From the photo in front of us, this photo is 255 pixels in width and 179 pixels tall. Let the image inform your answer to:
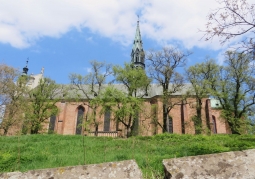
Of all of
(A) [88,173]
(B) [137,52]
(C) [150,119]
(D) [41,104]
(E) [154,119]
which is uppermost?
(B) [137,52]

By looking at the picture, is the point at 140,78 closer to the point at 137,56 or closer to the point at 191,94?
the point at 191,94

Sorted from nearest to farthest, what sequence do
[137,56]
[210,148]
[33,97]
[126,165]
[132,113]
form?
1. [126,165]
2. [210,148]
3. [132,113]
4. [33,97]
5. [137,56]

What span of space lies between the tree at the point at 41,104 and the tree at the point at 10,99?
1.22 metres

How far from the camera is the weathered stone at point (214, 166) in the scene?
2.34m

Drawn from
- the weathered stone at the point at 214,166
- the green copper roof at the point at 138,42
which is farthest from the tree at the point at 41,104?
the weathered stone at the point at 214,166

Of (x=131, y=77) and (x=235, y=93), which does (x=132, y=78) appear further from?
(x=235, y=93)

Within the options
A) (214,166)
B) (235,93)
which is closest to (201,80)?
(235,93)

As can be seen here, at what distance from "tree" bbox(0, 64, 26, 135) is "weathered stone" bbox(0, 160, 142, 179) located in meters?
26.4

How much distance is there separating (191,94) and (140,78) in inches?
275

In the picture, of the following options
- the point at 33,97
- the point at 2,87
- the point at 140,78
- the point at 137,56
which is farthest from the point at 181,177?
the point at 137,56

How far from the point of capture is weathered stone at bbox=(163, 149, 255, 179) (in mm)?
2344

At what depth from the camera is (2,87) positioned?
24.8 m

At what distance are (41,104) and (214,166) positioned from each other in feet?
98.2

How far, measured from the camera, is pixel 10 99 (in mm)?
25812
